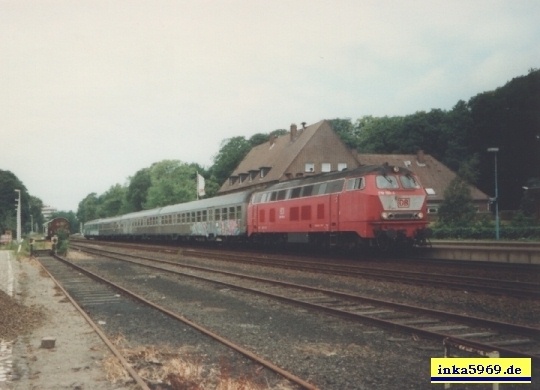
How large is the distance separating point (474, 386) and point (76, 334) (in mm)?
6074

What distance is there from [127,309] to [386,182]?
38.4 feet

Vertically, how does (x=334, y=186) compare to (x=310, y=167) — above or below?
below

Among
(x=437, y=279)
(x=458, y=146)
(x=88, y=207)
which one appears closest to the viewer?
(x=437, y=279)

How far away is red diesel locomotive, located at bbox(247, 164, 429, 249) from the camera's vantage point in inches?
797

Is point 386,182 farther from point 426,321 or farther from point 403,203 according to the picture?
point 426,321

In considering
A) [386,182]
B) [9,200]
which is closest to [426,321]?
[386,182]

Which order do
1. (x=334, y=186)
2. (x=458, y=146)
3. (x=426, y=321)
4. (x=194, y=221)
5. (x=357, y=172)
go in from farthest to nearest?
(x=458, y=146)
(x=194, y=221)
(x=334, y=186)
(x=357, y=172)
(x=426, y=321)

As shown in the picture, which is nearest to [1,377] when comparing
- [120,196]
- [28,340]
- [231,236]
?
[28,340]

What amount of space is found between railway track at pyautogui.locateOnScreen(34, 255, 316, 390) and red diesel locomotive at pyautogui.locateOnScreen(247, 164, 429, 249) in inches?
351

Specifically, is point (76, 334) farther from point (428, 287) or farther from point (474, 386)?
point (428, 287)

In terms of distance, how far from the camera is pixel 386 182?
68.2ft

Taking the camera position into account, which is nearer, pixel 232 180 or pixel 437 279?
pixel 437 279

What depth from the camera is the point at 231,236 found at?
3356cm

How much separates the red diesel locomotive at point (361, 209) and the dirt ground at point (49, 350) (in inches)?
432
